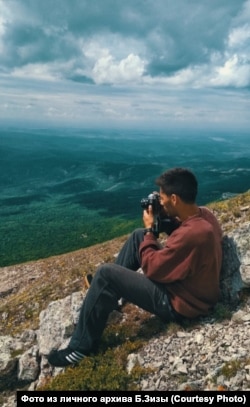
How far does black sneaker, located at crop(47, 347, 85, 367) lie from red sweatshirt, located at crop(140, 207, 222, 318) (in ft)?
8.13

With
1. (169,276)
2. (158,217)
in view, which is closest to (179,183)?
(158,217)

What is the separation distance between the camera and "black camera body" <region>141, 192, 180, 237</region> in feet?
29.6

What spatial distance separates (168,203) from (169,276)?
1.62 meters

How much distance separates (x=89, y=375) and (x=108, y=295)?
1.72 meters

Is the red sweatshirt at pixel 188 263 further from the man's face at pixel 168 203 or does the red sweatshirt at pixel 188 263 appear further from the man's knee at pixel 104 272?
the man's knee at pixel 104 272

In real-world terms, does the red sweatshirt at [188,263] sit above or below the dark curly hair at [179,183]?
below

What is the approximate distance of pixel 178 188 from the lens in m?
8.68

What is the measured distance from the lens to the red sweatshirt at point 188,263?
8430 millimetres

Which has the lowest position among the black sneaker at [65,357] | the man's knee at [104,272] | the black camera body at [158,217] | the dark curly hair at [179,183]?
the black sneaker at [65,357]

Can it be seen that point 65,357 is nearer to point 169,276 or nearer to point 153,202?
point 169,276

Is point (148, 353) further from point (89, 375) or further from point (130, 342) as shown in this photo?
point (89, 375)

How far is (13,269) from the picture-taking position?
39.5m
